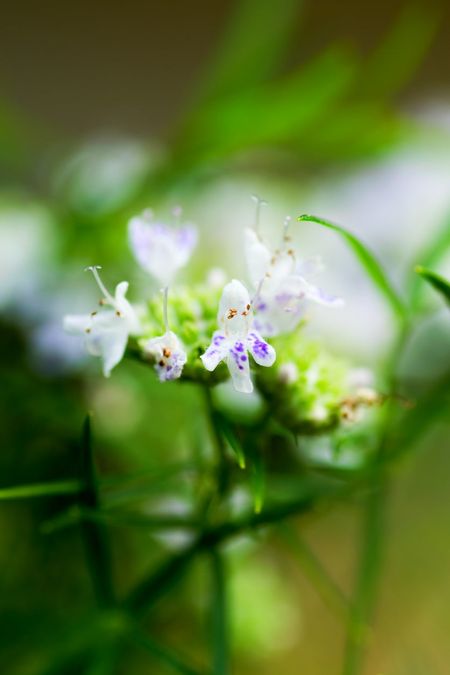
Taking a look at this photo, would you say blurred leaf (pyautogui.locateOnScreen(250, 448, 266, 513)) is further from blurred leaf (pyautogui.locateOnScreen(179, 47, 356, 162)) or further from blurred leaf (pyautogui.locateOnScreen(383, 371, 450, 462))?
blurred leaf (pyautogui.locateOnScreen(179, 47, 356, 162))

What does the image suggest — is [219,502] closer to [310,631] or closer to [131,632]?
[131,632]

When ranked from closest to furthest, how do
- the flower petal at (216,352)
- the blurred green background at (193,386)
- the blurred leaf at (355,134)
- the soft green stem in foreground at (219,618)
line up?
the flower petal at (216,352), the soft green stem in foreground at (219,618), the blurred green background at (193,386), the blurred leaf at (355,134)

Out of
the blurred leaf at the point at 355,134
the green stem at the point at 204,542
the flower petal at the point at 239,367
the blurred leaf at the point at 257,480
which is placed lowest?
the green stem at the point at 204,542

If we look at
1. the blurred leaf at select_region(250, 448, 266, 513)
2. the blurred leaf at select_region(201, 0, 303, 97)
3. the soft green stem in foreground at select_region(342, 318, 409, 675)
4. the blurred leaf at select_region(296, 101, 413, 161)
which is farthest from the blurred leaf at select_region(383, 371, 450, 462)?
the blurred leaf at select_region(201, 0, 303, 97)

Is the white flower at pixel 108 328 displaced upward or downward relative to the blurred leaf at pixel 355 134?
downward

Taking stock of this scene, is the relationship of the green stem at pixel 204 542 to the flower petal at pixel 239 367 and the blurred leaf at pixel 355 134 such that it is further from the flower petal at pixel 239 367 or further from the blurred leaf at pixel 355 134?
the blurred leaf at pixel 355 134

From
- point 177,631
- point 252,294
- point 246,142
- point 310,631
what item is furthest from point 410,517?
point 252,294

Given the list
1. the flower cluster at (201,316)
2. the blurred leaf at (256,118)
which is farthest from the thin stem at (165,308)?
the blurred leaf at (256,118)
